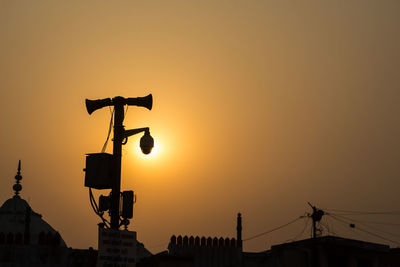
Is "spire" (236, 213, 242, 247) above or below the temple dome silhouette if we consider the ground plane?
below

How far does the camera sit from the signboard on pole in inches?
596

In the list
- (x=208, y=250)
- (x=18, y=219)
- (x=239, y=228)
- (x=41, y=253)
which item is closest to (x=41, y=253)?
(x=41, y=253)

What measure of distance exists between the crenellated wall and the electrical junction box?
18.3 m

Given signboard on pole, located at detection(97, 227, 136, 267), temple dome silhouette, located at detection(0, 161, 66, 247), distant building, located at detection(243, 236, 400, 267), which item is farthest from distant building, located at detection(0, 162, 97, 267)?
temple dome silhouette, located at detection(0, 161, 66, 247)

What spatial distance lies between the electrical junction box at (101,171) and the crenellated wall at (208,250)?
18.3 metres

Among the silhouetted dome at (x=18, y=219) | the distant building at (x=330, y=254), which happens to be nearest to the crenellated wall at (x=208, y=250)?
the distant building at (x=330, y=254)

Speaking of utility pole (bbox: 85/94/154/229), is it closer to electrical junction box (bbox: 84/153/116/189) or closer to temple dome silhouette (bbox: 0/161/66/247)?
electrical junction box (bbox: 84/153/116/189)

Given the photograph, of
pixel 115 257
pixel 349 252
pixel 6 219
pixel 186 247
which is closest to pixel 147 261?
pixel 186 247

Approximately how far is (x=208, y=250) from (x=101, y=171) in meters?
20.5

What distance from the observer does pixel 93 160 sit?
53.9ft

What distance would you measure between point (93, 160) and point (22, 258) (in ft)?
Result: 39.1

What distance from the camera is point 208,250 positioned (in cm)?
3591

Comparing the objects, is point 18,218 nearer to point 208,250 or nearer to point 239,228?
point 239,228

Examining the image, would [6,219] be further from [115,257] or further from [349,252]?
[115,257]
